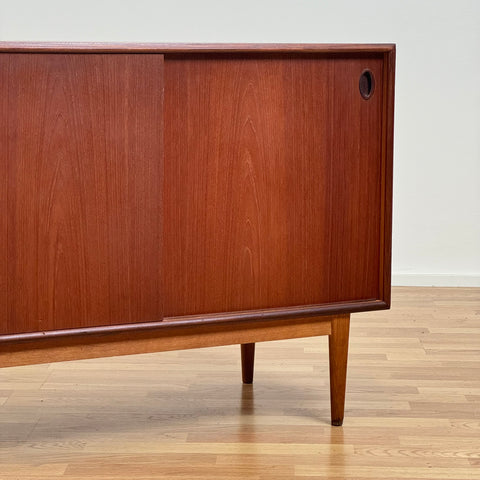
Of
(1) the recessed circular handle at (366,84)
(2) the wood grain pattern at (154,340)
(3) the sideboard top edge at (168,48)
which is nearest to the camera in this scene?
(3) the sideboard top edge at (168,48)

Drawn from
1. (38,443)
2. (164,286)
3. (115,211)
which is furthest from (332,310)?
(38,443)

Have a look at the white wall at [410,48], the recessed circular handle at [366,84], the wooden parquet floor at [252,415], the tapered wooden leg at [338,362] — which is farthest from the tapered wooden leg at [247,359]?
the white wall at [410,48]

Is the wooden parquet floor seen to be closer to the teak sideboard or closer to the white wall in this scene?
the teak sideboard

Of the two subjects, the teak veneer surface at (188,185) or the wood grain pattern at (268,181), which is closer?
the teak veneer surface at (188,185)

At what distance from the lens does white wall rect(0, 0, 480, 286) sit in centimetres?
414

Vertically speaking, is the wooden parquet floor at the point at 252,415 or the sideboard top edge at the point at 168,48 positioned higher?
the sideboard top edge at the point at 168,48

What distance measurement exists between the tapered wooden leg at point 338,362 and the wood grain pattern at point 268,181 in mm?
77

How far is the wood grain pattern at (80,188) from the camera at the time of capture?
193 cm

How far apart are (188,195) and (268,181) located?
18 centimetres

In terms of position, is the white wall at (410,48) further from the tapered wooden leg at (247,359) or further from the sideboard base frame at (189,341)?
the sideboard base frame at (189,341)

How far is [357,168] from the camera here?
7.30ft

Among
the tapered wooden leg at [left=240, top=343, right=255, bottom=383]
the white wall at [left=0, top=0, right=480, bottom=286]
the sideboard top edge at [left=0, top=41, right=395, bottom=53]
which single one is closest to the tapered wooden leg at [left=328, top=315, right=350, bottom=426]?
the tapered wooden leg at [left=240, top=343, right=255, bottom=383]

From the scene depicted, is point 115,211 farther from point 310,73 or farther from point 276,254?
point 310,73

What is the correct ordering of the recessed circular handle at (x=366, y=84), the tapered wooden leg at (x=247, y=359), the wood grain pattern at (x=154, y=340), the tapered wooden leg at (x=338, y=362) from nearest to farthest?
the wood grain pattern at (x=154, y=340)
the recessed circular handle at (x=366, y=84)
the tapered wooden leg at (x=338, y=362)
the tapered wooden leg at (x=247, y=359)
